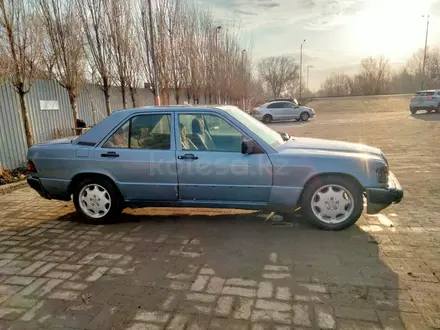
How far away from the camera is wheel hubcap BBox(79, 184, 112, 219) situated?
182 inches

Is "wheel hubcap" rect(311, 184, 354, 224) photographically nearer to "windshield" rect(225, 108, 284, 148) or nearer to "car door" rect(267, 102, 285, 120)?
"windshield" rect(225, 108, 284, 148)

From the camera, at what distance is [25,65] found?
7438 mm

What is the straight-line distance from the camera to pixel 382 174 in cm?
397

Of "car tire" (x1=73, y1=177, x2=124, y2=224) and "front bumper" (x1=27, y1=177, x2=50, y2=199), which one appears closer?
"car tire" (x1=73, y1=177, x2=124, y2=224)

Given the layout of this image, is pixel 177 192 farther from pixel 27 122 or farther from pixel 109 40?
pixel 109 40

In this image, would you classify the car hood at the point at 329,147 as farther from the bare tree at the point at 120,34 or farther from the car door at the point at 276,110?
the car door at the point at 276,110

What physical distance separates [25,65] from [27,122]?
1365 mm

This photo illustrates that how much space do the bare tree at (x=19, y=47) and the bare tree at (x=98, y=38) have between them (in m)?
2.31

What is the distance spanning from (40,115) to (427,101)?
957 inches

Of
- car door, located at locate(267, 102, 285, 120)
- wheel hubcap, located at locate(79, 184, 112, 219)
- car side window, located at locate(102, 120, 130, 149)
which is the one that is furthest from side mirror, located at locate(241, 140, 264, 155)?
car door, located at locate(267, 102, 285, 120)

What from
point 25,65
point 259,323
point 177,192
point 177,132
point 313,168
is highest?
point 25,65

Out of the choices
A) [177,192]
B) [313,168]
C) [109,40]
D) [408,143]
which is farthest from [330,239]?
[109,40]

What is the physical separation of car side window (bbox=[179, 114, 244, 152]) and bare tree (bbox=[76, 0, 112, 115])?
7.57 meters

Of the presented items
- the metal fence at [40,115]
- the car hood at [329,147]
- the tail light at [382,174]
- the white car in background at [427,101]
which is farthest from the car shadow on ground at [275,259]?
the white car in background at [427,101]
